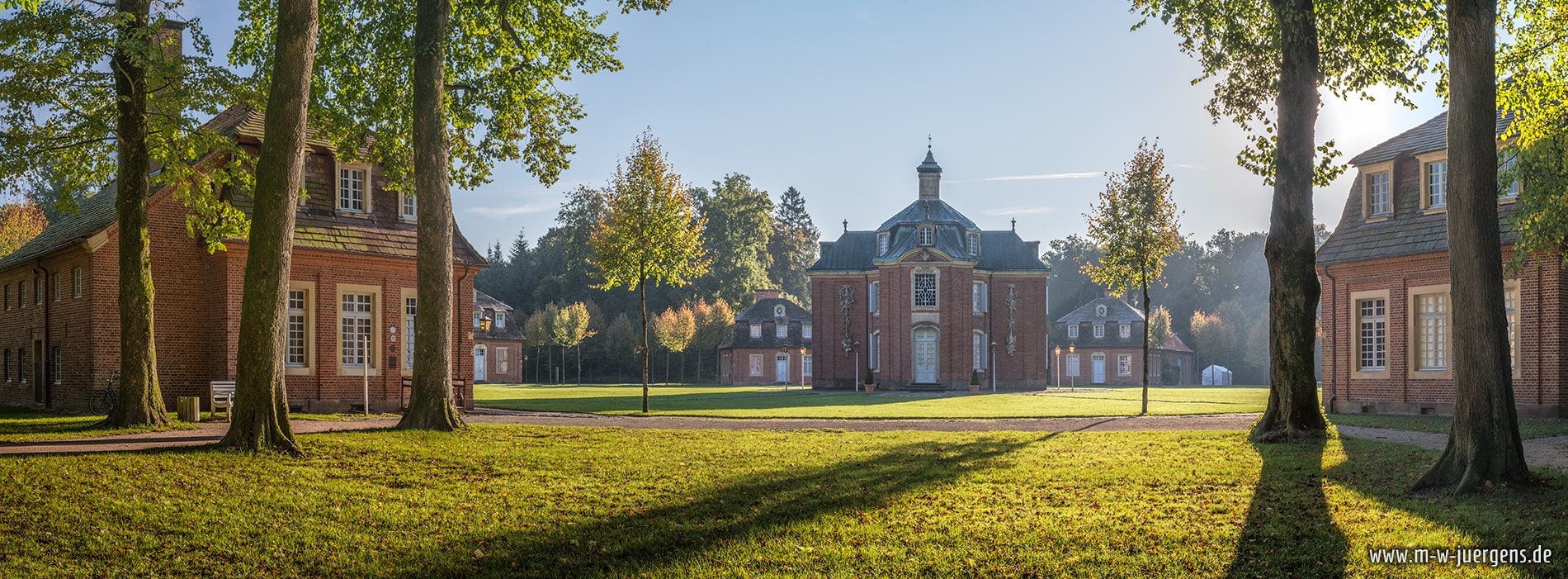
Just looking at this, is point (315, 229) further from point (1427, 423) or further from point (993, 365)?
point (993, 365)

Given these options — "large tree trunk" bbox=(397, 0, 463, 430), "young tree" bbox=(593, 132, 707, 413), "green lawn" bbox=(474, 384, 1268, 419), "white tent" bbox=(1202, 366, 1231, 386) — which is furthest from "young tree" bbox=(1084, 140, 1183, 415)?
"white tent" bbox=(1202, 366, 1231, 386)

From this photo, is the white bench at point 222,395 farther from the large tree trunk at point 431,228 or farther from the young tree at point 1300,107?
the young tree at point 1300,107

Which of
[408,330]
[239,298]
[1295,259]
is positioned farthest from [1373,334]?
[239,298]

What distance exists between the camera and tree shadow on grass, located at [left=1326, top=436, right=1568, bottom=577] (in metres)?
8.78

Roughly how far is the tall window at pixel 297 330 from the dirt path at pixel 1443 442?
21.5m

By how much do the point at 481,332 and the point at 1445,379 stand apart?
57.2 metres

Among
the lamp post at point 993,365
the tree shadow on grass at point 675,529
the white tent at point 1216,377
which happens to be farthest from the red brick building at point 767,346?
the tree shadow on grass at point 675,529

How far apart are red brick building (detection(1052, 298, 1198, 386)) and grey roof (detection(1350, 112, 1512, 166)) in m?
47.4

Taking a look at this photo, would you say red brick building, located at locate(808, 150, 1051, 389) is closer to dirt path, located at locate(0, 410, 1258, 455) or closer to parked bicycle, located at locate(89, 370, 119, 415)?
dirt path, located at locate(0, 410, 1258, 455)

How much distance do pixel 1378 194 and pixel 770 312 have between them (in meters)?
51.6

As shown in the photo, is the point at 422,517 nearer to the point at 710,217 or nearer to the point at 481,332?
the point at 481,332

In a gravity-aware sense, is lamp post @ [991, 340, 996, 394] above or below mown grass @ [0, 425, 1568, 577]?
below

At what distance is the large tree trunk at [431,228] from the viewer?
18375mm

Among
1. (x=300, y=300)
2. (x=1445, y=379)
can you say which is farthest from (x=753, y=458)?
(x=1445, y=379)
